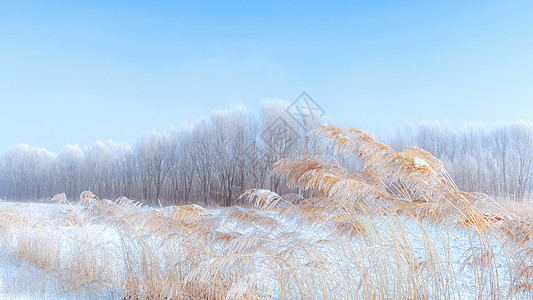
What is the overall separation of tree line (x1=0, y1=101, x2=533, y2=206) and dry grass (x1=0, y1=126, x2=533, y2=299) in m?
9.48

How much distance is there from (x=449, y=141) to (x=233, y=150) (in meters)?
12.2

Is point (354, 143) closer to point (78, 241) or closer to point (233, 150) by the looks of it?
point (78, 241)

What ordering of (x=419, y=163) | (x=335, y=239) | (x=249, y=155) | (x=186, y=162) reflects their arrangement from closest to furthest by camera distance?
(x=419, y=163), (x=335, y=239), (x=249, y=155), (x=186, y=162)

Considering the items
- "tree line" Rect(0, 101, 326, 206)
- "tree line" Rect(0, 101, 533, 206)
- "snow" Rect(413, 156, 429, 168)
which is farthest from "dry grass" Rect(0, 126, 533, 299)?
"tree line" Rect(0, 101, 533, 206)

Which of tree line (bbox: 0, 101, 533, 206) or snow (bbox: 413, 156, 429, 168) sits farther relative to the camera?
tree line (bbox: 0, 101, 533, 206)

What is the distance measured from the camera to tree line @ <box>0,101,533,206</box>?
15594 mm

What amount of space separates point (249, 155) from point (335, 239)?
13680 millimetres

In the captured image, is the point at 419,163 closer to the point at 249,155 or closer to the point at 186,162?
the point at 249,155

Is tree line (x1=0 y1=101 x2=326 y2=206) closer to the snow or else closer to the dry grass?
the dry grass

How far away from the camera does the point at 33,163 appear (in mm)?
31203

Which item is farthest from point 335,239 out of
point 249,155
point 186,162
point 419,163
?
point 186,162

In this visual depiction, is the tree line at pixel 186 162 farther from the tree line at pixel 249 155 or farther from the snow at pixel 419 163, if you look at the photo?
the snow at pixel 419 163

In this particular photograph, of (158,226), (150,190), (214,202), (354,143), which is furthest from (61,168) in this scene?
(354,143)

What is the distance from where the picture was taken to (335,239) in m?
3.01
